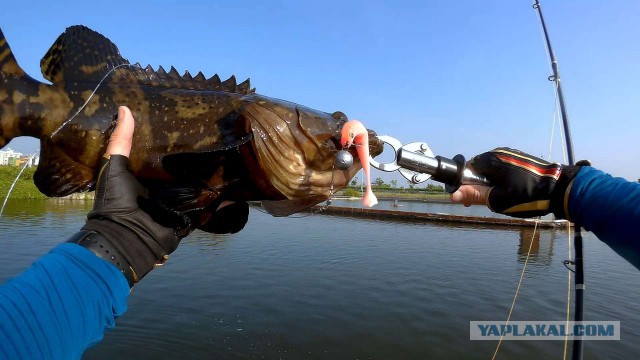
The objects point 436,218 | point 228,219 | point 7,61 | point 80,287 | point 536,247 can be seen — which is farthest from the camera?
point 436,218

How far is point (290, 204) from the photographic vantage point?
10.3 feet

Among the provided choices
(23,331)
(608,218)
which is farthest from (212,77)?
(608,218)

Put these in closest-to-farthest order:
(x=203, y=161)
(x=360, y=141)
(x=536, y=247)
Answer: (x=360, y=141) → (x=203, y=161) → (x=536, y=247)

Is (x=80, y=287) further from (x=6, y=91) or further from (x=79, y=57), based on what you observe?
(x=79, y=57)

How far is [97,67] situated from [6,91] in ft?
2.16

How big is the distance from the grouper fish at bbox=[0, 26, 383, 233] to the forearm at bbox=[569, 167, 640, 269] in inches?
54.7

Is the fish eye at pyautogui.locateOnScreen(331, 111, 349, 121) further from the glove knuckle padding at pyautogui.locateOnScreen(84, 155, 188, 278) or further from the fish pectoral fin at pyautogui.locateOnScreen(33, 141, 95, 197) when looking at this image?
the fish pectoral fin at pyautogui.locateOnScreen(33, 141, 95, 197)

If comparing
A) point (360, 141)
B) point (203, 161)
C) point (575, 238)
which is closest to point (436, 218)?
point (575, 238)

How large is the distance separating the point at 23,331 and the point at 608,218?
2297 millimetres

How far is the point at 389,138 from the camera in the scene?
98.9 inches

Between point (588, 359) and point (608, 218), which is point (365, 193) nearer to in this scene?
point (608, 218)

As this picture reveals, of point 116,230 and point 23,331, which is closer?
point 23,331

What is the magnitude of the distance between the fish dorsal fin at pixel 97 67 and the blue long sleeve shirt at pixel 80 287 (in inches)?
79.1

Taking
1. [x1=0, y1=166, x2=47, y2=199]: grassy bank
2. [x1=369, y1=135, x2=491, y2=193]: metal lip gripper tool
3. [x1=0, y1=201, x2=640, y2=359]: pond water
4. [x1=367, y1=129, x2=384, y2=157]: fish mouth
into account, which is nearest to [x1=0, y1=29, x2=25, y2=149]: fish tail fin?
[x1=367, y1=129, x2=384, y2=157]: fish mouth
